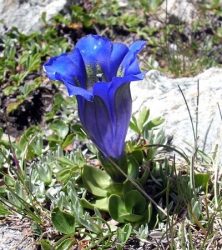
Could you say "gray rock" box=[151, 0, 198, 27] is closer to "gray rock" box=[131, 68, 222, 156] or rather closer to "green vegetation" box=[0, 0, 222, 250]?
"green vegetation" box=[0, 0, 222, 250]

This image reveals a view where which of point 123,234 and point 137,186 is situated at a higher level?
point 137,186

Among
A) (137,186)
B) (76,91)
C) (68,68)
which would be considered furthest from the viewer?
(137,186)

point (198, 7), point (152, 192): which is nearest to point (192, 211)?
point (152, 192)

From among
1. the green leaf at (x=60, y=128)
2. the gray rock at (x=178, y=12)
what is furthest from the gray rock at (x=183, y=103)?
the gray rock at (x=178, y=12)

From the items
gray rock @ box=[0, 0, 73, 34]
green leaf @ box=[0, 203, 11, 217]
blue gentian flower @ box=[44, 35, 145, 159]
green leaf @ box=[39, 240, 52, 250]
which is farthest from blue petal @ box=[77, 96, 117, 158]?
gray rock @ box=[0, 0, 73, 34]

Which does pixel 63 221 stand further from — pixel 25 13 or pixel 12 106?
pixel 25 13

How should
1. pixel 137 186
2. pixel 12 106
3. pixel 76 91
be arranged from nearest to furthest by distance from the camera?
pixel 76 91 → pixel 137 186 → pixel 12 106

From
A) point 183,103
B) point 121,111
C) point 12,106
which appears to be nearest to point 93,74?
point 121,111

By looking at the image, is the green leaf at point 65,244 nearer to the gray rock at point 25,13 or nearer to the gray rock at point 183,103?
the gray rock at point 183,103

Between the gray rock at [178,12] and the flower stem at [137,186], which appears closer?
the flower stem at [137,186]
